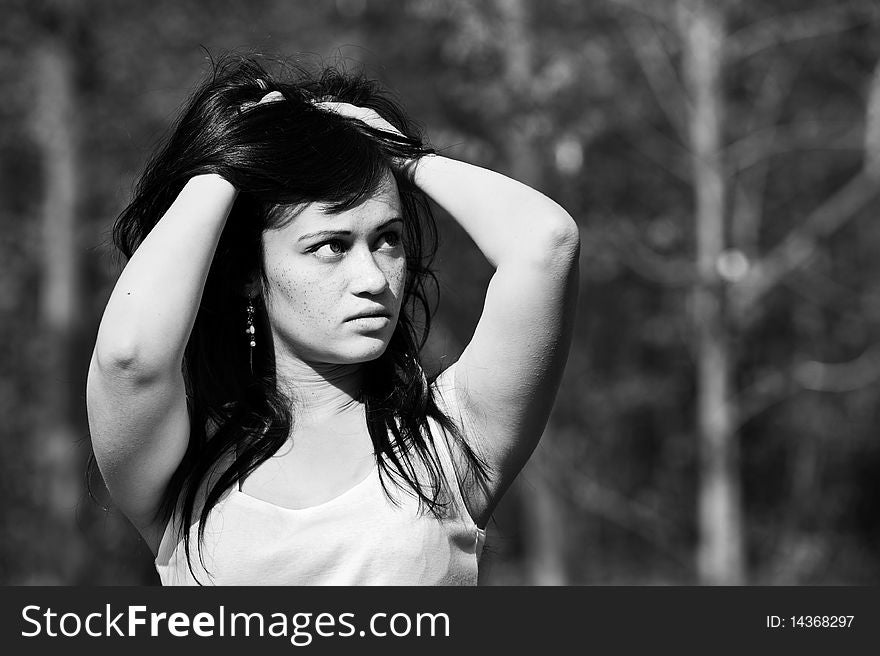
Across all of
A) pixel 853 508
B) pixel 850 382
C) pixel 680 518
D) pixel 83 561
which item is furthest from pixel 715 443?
pixel 83 561

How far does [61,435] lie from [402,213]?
910cm

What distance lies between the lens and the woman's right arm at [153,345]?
183cm

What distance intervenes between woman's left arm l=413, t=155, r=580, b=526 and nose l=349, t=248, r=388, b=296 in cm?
18

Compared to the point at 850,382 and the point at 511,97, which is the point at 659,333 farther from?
the point at 511,97

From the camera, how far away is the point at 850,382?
10.6 m

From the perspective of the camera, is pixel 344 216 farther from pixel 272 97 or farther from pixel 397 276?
pixel 272 97

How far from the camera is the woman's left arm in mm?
1957

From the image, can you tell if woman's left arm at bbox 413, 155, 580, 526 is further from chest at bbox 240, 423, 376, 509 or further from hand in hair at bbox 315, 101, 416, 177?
chest at bbox 240, 423, 376, 509

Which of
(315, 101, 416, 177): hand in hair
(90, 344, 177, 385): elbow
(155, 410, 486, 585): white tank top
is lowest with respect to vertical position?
(155, 410, 486, 585): white tank top

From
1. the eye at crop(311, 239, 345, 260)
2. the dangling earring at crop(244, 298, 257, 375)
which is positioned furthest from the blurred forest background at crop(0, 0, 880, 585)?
the eye at crop(311, 239, 345, 260)

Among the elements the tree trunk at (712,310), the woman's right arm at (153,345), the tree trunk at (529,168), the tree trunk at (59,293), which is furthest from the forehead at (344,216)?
the tree trunk at (59,293)

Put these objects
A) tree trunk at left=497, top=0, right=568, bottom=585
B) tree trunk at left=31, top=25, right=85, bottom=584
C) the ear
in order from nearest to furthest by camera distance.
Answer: the ear, tree trunk at left=497, top=0, right=568, bottom=585, tree trunk at left=31, top=25, right=85, bottom=584

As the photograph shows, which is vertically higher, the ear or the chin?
the ear

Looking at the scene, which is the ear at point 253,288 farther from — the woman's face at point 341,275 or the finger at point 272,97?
the finger at point 272,97
